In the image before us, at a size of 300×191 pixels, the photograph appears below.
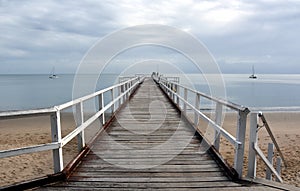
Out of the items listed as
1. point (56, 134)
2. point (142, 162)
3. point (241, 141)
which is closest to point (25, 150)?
point (56, 134)

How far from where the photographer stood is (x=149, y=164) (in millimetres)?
4266

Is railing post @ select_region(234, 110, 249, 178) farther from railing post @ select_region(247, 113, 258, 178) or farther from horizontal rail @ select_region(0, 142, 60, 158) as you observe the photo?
horizontal rail @ select_region(0, 142, 60, 158)

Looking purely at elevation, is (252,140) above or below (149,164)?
above

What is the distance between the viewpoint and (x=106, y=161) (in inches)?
173

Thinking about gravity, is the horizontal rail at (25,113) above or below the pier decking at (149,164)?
above

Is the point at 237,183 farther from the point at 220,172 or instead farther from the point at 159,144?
the point at 159,144

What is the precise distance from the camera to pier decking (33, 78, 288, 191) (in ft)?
11.4

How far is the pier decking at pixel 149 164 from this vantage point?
3479 mm

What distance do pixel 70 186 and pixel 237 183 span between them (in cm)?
224

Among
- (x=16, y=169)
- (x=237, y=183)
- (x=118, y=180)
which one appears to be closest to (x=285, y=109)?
(x=237, y=183)

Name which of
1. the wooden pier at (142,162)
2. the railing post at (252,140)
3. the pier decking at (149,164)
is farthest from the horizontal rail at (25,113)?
the railing post at (252,140)

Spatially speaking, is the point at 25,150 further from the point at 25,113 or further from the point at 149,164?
the point at 149,164

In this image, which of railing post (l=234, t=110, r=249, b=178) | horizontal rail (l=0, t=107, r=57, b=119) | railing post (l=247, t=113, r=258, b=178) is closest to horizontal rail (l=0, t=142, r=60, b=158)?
horizontal rail (l=0, t=107, r=57, b=119)

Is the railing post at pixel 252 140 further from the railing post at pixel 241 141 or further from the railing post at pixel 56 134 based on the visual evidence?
the railing post at pixel 56 134
